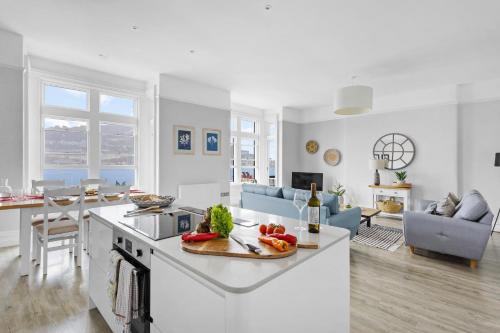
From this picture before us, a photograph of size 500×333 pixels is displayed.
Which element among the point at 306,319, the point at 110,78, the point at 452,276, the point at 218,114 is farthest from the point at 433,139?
the point at 110,78

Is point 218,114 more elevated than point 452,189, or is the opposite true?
point 218,114

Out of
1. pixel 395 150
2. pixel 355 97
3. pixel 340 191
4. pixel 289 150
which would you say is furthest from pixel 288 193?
pixel 289 150

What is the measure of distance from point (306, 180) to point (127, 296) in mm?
6314

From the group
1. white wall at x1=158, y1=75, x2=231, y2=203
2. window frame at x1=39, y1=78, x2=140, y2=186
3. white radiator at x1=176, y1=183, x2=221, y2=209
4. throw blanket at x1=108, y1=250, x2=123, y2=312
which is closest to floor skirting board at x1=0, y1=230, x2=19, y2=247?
window frame at x1=39, y1=78, x2=140, y2=186

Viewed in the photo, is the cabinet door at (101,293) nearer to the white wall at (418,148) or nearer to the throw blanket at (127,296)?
the throw blanket at (127,296)

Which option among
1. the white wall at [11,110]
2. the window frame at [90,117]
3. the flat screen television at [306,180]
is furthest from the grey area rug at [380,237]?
the white wall at [11,110]

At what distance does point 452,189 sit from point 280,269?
5.64 metres

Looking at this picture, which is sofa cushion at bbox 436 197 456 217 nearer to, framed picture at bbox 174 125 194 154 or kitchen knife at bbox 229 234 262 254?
kitchen knife at bbox 229 234 262 254

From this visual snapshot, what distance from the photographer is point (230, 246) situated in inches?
47.9

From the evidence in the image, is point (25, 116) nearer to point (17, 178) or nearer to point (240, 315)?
point (17, 178)

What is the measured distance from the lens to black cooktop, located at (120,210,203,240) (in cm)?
146

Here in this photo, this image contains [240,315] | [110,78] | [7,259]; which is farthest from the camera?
[110,78]

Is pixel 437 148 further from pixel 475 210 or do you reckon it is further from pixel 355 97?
pixel 355 97

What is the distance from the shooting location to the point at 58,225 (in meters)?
2.91
